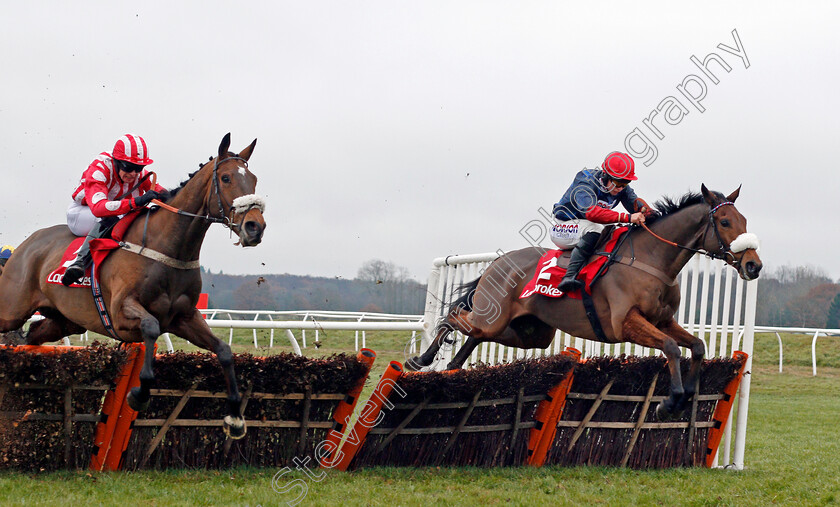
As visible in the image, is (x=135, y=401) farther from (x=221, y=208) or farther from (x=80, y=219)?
(x=80, y=219)

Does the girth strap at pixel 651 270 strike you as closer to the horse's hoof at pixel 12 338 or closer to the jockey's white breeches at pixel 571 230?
the jockey's white breeches at pixel 571 230

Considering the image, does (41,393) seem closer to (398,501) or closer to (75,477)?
(75,477)

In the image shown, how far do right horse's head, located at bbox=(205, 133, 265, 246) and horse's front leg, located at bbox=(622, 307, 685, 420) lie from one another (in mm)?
2599

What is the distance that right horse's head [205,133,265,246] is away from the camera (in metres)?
4.20

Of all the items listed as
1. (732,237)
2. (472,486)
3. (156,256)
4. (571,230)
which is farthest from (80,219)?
(732,237)

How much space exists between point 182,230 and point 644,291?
10.00 feet

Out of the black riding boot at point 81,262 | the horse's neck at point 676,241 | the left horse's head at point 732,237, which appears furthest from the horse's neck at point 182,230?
the left horse's head at point 732,237

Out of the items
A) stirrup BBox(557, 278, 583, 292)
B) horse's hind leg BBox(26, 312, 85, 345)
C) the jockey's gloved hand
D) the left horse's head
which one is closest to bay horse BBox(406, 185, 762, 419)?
the left horse's head

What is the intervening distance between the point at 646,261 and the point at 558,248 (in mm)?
782

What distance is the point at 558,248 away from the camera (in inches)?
244

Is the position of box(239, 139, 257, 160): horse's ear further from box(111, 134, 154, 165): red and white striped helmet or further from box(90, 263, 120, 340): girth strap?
box(90, 263, 120, 340): girth strap

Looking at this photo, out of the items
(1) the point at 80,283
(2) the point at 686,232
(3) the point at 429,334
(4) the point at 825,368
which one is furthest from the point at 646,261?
(4) the point at 825,368

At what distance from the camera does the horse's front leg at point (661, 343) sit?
201 inches

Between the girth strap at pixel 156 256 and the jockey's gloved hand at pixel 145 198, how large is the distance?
0.27m
